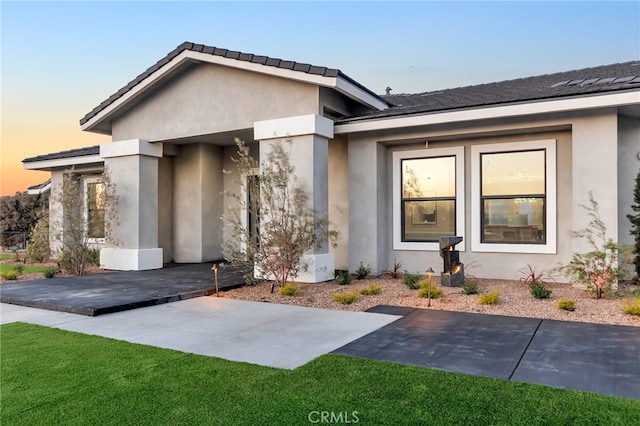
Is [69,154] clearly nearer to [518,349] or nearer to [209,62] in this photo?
[209,62]

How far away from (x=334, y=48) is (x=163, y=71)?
7055 millimetres

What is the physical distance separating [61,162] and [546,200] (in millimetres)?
14923

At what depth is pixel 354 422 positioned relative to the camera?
3.07 meters

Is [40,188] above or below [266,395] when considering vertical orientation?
above

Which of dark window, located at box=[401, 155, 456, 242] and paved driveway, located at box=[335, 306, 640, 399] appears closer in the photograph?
paved driveway, located at box=[335, 306, 640, 399]

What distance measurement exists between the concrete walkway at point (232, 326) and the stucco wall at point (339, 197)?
13.6 feet

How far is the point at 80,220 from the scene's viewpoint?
11.7 meters

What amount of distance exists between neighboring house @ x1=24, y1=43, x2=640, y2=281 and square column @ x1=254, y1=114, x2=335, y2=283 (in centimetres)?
3

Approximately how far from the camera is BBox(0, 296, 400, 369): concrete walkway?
4.84m

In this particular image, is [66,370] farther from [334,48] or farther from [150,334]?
[334,48]

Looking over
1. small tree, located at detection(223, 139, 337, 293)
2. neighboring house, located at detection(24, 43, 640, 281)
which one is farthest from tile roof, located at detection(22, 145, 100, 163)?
small tree, located at detection(223, 139, 337, 293)

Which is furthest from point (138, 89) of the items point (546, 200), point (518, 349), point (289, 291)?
point (518, 349)

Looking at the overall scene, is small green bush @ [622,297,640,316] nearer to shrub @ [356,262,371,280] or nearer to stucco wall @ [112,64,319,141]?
shrub @ [356,262,371,280]

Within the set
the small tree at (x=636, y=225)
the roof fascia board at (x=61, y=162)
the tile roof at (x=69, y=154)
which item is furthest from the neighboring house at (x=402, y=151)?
the tile roof at (x=69, y=154)
